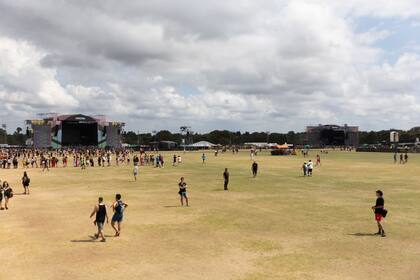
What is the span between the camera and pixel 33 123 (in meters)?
136

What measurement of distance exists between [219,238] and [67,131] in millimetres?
128784

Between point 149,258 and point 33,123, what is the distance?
133913mm

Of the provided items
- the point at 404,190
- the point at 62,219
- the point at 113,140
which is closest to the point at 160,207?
the point at 62,219

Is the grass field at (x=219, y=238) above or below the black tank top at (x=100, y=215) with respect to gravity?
below

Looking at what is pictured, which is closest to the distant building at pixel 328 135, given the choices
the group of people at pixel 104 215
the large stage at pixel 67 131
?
the large stage at pixel 67 131

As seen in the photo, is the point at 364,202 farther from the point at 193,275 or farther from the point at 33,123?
the point at 33,123

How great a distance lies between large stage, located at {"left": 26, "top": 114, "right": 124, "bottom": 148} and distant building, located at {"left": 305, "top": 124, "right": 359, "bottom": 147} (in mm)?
96288

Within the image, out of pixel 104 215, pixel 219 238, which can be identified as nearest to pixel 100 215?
pixel 104 215

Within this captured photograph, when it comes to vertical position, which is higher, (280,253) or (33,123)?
(33,123)

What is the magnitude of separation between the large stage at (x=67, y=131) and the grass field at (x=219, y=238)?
112 m

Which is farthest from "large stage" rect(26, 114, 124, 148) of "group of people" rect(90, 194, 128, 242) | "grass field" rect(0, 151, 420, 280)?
"group of people" rect(90, 194, 128, 242)

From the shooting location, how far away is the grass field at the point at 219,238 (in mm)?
11648

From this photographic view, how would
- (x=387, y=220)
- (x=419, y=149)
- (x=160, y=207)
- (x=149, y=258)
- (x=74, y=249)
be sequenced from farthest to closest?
1. (x=419, y=149)
2. (x=160, y=207)
3. (x=387, y=220)
4. (x=74, y=249)
5. (x=149, y=258)

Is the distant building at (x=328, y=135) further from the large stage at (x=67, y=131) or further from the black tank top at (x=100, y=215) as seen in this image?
the black tank top at (x=100, y=215)
